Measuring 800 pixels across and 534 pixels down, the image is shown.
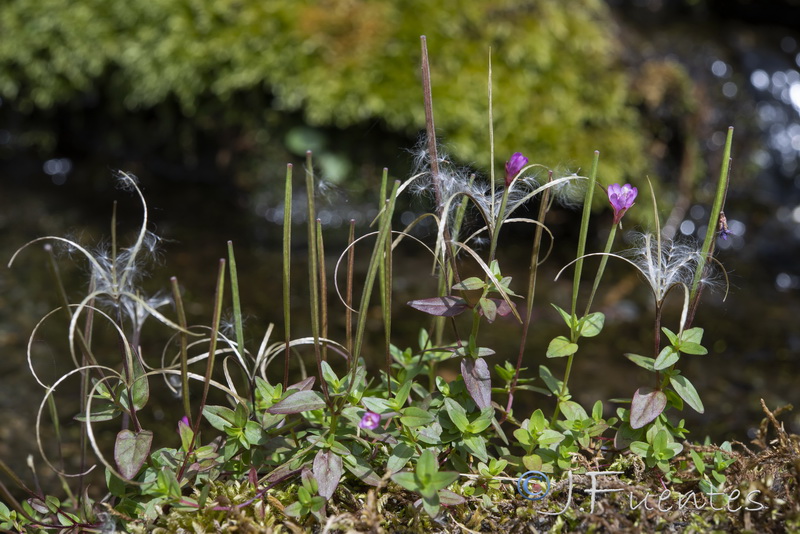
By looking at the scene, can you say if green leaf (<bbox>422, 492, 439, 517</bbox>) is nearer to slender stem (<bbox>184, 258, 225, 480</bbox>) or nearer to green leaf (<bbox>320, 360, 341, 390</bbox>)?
green leaf (<bbox>320, 360, 341, 390</bbox>)

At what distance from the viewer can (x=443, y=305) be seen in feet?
3.85

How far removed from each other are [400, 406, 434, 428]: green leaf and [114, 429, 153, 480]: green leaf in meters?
0.42

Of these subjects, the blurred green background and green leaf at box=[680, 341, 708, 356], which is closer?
green leaf at box=[680, 341, 708, 356]

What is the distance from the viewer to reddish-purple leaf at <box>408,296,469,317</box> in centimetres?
116

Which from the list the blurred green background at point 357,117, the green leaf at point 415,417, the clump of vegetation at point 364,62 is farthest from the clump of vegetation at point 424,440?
the clump of vegetation at point 364,62

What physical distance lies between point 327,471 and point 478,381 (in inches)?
11.6

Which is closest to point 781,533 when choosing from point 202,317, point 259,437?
point 259,437

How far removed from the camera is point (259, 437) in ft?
3.86

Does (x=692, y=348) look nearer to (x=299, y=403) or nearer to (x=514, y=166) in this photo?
(x=514, y=166)

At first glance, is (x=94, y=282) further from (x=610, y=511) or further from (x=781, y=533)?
(x=781, y=533)

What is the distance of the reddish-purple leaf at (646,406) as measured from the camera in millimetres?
1159

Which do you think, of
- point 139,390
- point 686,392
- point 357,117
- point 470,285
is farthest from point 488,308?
point 357,117

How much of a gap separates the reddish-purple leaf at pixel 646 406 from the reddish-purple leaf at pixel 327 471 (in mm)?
501

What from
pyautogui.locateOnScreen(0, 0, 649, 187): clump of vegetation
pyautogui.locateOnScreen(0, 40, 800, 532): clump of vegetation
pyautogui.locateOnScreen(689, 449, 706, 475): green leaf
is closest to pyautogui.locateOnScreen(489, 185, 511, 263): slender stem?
pyautogui.locateOnScreen(0, 40, 800, 532): clump of vegetation
